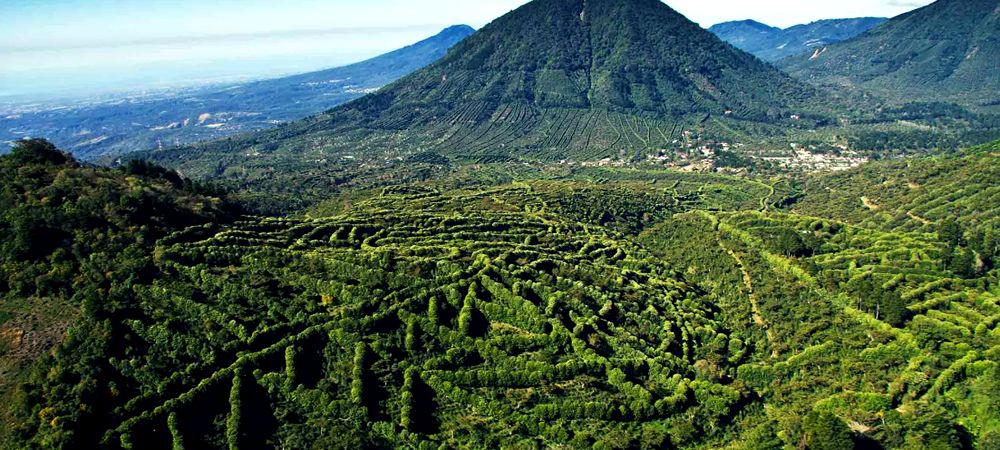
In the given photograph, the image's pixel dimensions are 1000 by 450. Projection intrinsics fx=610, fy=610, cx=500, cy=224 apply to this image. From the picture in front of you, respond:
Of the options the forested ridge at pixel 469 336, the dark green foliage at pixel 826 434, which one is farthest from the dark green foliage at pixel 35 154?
the dark green foliage at pixel 826 434

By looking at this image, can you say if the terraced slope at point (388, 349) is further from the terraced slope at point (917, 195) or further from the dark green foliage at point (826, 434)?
the terraced slope at point (917, 195)

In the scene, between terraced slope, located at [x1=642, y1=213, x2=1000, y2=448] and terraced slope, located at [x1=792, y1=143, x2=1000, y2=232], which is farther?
terraced slope, located at [x1=792, y1=143, x2=1000, y2=232]

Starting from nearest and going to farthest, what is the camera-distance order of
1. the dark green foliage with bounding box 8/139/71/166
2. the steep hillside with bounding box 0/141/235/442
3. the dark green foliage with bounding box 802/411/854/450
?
1. the dark green foliage with bounding box 802/411/854/450
2. the steep hillside with bounding box 0/141/235/442
3. the dark green foliage with bounding box 8/139/71/166

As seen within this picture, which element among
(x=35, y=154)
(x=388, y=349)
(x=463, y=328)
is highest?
(x=35, y=154)

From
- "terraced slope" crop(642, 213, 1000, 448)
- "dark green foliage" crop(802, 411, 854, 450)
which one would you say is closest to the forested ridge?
"dark green foliage" crop(802, 411, 854, 450)

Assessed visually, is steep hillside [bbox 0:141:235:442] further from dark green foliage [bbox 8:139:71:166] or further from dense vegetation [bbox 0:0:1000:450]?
dense vegetation [bbox 0:0:1000:450]

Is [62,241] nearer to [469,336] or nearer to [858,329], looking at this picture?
[469,336]

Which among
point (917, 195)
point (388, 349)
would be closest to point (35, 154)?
point (388, 349)

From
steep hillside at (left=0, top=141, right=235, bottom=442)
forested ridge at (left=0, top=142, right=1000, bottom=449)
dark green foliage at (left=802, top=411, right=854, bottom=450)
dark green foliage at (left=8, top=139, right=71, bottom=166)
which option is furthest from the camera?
dark green foliage at (left=8, top=139, right=71, bottom=166)
